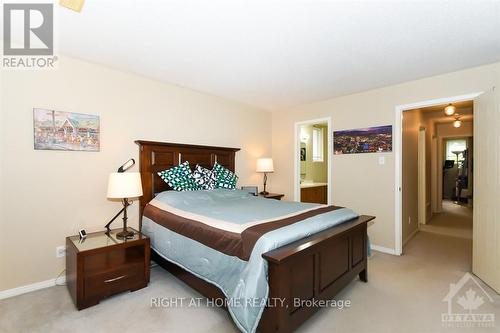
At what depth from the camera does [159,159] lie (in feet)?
10.4

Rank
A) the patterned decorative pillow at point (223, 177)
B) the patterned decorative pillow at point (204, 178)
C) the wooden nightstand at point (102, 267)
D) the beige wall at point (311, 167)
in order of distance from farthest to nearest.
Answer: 1. the beige wall at point (311, 167)
2. the patterned decorative pillow at point (223, 177)
3. the patterned decorative pillow at point (204, 178)
4. the wooden nightstand at point (102, 267)

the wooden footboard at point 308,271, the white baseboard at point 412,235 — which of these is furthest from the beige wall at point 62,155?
the white baseboard at point 412,235

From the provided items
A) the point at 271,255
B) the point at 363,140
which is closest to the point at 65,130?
the point at 271,255

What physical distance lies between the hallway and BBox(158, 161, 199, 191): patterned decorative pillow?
Result: 4473 mm

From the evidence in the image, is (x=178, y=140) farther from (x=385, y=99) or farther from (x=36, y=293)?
(x=385, y=99)

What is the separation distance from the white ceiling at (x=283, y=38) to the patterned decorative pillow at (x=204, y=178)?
1.23m

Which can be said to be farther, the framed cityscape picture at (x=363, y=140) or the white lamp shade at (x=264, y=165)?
the white lamp shade at (x=264, y=165)

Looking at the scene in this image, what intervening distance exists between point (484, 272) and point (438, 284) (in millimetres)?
509

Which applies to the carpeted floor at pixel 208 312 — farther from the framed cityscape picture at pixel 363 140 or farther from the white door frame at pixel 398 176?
the framed cityscape picture at pixel 363 140

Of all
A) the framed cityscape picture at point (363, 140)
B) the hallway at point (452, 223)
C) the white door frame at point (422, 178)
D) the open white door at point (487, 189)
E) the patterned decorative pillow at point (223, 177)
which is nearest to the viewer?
the open white door at point (487, 189)

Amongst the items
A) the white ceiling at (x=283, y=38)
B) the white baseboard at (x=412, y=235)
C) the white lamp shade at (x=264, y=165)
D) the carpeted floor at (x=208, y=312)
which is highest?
the white ceiling at (x=283, y=38)

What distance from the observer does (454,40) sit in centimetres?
222

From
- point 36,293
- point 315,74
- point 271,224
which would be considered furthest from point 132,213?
point 315,74

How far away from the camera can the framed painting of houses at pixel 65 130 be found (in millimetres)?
2406
